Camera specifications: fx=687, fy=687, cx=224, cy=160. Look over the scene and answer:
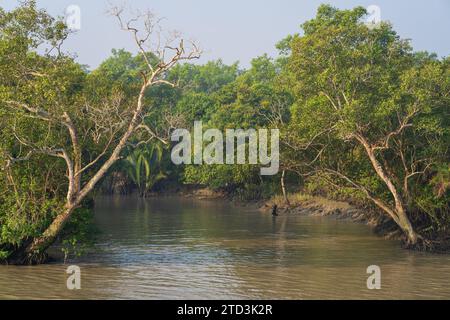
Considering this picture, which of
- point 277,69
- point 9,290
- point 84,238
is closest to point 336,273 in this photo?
point 84,238

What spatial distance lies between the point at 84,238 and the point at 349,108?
12.4 meters

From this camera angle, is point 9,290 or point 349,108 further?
point 349,108

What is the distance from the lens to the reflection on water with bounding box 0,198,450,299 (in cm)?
2200

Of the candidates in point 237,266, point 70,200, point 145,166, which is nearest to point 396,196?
point 237,266

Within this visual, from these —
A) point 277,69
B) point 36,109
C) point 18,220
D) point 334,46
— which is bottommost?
point 18,220

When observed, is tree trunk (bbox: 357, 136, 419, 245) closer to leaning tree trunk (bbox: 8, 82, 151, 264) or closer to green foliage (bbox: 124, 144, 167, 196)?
leaning tree trunk (bbox: 8, 82, 151, 264)

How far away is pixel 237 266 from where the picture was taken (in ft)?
88.8

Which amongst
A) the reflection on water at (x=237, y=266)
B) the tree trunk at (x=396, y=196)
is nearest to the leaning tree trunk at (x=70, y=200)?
the reflection on water at (x=237, y=266)

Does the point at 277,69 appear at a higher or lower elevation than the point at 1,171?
higher

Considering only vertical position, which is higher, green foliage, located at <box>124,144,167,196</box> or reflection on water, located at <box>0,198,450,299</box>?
green foliage, located at <box>124,144,167,196</box>

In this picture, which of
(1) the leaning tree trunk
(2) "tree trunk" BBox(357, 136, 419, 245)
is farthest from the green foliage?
(1) the leaning tree trunk

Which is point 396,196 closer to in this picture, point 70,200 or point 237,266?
point 237,266

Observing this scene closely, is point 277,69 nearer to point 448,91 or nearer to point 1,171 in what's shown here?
point 448,91

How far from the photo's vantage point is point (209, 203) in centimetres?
6469
